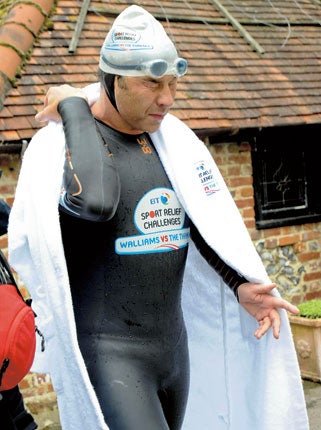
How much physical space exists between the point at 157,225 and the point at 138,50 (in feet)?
1.95

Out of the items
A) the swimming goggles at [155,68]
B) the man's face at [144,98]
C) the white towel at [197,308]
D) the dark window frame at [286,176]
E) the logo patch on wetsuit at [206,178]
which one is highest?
the dark window frame at [286,176]

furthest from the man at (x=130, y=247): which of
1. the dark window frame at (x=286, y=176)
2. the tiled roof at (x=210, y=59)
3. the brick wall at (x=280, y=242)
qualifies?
the dark window frame at (x=286, y=176)

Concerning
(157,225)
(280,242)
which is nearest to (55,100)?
(157,225)

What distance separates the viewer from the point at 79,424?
2.61 metres

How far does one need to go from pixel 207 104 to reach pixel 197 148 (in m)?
4.17

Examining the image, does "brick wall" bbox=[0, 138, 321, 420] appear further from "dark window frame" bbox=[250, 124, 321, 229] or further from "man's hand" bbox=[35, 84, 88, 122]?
"man's hand" bbox=[35, 84, 88, 122]

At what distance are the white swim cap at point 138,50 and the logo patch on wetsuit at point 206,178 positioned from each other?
392 millimetres

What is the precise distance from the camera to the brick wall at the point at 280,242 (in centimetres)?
759

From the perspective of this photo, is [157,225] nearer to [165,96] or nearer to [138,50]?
[165,96]

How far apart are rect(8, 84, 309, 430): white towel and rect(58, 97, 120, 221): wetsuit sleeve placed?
0.18 ft

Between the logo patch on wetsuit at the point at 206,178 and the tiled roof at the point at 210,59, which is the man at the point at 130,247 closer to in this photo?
the logo patch on wetsuit at the point at 206,178

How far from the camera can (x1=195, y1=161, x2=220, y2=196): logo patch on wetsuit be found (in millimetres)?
3002

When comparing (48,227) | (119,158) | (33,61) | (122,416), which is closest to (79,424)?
(122,416)

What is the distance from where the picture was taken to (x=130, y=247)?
2760 mm
